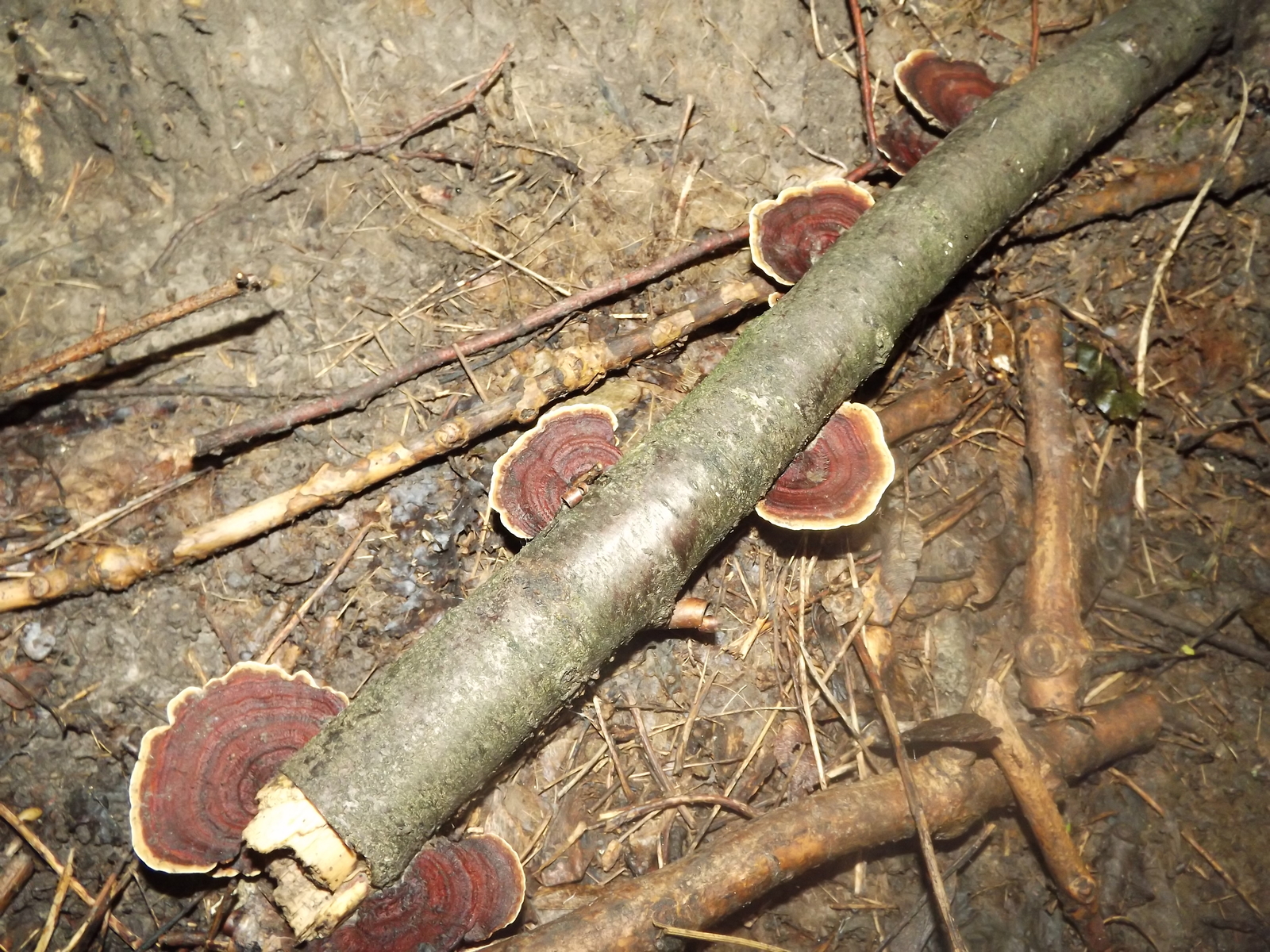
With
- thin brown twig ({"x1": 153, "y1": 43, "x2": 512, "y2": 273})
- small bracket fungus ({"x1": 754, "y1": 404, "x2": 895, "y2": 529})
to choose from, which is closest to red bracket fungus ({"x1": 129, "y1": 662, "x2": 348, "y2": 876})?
small bracket fungus ({"x1": 754, "y1": 404, "x2": 895, "y2": 529})

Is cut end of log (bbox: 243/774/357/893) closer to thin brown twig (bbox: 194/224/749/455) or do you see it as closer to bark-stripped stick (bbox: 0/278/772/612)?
bark-stripped stick (bbox: 0/278/772/612)

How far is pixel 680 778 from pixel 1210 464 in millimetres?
3557

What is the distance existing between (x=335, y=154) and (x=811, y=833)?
13.9 feet

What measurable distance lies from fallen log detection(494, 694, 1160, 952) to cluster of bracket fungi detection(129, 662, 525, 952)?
0.25 m

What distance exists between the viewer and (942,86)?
411cm

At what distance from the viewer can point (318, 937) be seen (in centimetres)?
266

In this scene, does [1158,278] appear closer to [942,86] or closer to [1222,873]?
[942,86]

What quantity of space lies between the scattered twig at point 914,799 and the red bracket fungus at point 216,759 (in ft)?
7.99

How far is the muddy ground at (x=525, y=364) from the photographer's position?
12.0 ft

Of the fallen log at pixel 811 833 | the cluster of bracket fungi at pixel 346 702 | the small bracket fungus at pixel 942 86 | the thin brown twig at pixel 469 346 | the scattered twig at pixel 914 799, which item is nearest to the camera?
the cluster of bracket fungi at pixel 346 702

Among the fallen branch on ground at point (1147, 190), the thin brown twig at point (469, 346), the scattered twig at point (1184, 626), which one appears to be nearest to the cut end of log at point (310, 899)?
the thin brown twig at point (469, 346)

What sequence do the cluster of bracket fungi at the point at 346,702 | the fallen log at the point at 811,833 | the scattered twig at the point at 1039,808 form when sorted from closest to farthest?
1. the cluster of bracket fungi at the point at 346,702
2. the fallen log at the point at 811,833
3. the scattered twig at the point at 1039,808

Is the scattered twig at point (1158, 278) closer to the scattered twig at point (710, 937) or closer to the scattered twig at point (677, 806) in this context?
the scattered twig at point (677, 806)

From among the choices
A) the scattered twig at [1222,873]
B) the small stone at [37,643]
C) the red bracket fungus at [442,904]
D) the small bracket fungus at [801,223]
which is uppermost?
the small stone at [37,643]
